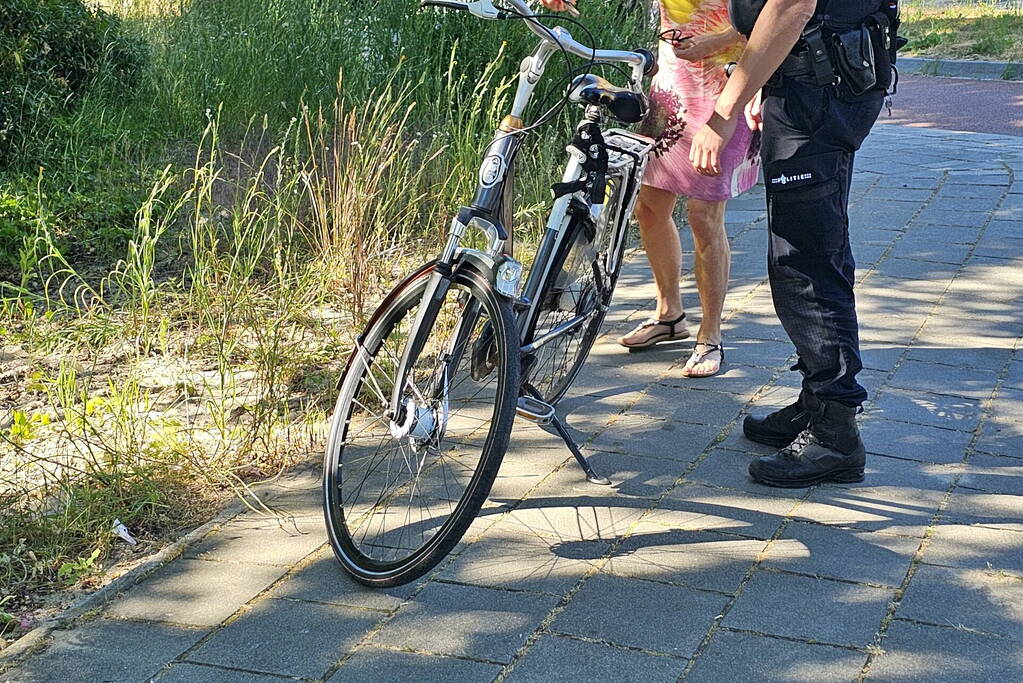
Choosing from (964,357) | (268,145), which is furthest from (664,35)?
(268,145)

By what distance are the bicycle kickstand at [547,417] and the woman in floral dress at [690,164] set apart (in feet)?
3.56

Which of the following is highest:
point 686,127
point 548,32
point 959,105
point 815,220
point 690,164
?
point 548,32

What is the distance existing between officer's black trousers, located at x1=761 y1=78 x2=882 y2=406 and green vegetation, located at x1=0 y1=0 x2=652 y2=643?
172 cm

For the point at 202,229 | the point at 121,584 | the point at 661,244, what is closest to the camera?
the point at 121,584

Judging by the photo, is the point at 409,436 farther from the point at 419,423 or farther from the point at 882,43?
the point at 882,43

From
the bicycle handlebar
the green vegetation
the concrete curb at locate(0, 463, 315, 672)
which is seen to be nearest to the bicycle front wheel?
the concrete curb at locate(0, 463, 315, 672)

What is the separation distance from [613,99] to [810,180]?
0.66 metres

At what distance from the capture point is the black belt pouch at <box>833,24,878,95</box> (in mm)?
3594

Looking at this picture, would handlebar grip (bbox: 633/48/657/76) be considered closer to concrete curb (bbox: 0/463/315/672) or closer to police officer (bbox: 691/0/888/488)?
police officer (bbox: 691/0/888/488)

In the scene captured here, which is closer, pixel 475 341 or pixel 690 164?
pixel 475 341

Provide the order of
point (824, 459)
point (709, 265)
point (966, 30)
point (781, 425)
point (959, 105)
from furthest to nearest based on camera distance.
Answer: point (966, 30)
point (959, 105)
point (709, 265)
point (781, 425)
point (824, 459)

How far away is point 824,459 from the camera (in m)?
3.88

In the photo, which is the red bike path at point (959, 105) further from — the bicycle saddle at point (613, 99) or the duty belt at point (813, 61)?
the bicycle saddle at point (613, 99)

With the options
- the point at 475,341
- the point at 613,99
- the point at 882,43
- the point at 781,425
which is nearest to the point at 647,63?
the point at 613,99
